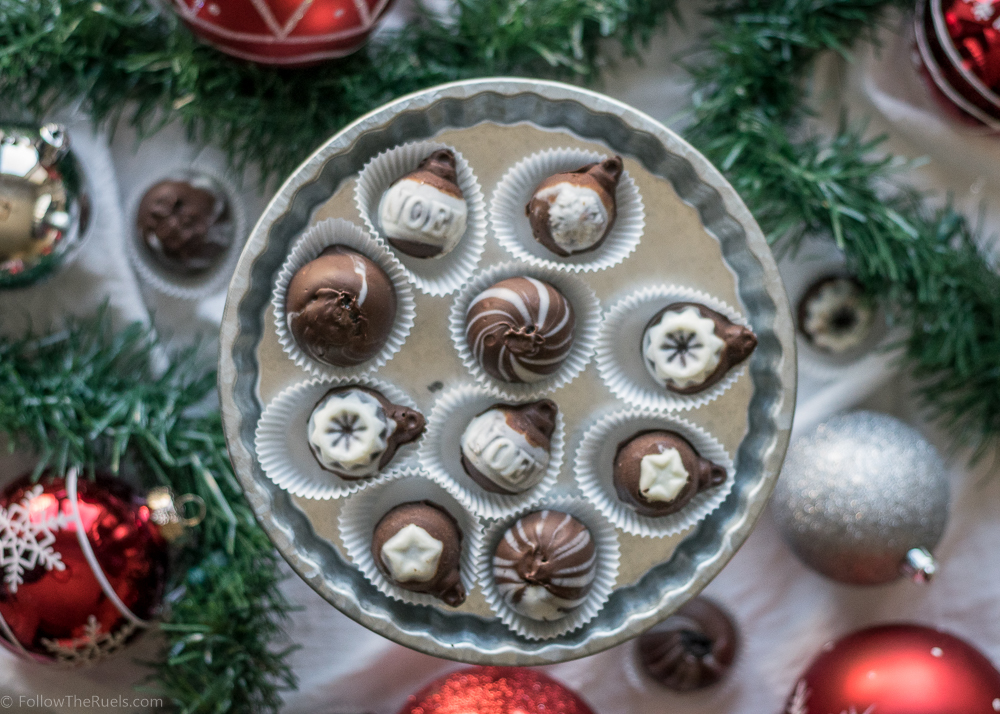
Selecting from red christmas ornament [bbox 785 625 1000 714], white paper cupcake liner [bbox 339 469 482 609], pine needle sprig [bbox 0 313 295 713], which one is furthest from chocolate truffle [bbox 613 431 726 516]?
pine needle sprig [bbox 0 313 295 713]

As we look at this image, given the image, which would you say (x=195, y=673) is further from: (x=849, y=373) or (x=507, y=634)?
(x=849, y=373)

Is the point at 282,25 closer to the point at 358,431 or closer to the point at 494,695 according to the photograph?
the point at 358,431

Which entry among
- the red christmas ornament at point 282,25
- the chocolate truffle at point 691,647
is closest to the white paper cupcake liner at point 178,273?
the red christmas ornament at point 282,25

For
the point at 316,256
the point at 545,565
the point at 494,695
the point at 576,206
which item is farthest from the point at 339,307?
the point at 494,695

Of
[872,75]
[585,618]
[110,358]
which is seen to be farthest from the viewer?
[872,75]

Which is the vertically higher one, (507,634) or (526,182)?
(526,182)

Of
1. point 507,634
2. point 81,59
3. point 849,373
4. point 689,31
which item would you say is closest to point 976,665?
point 849,373

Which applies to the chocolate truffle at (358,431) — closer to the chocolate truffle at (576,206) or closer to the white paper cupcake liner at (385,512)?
the white paper cupcake liner at (385,512)
